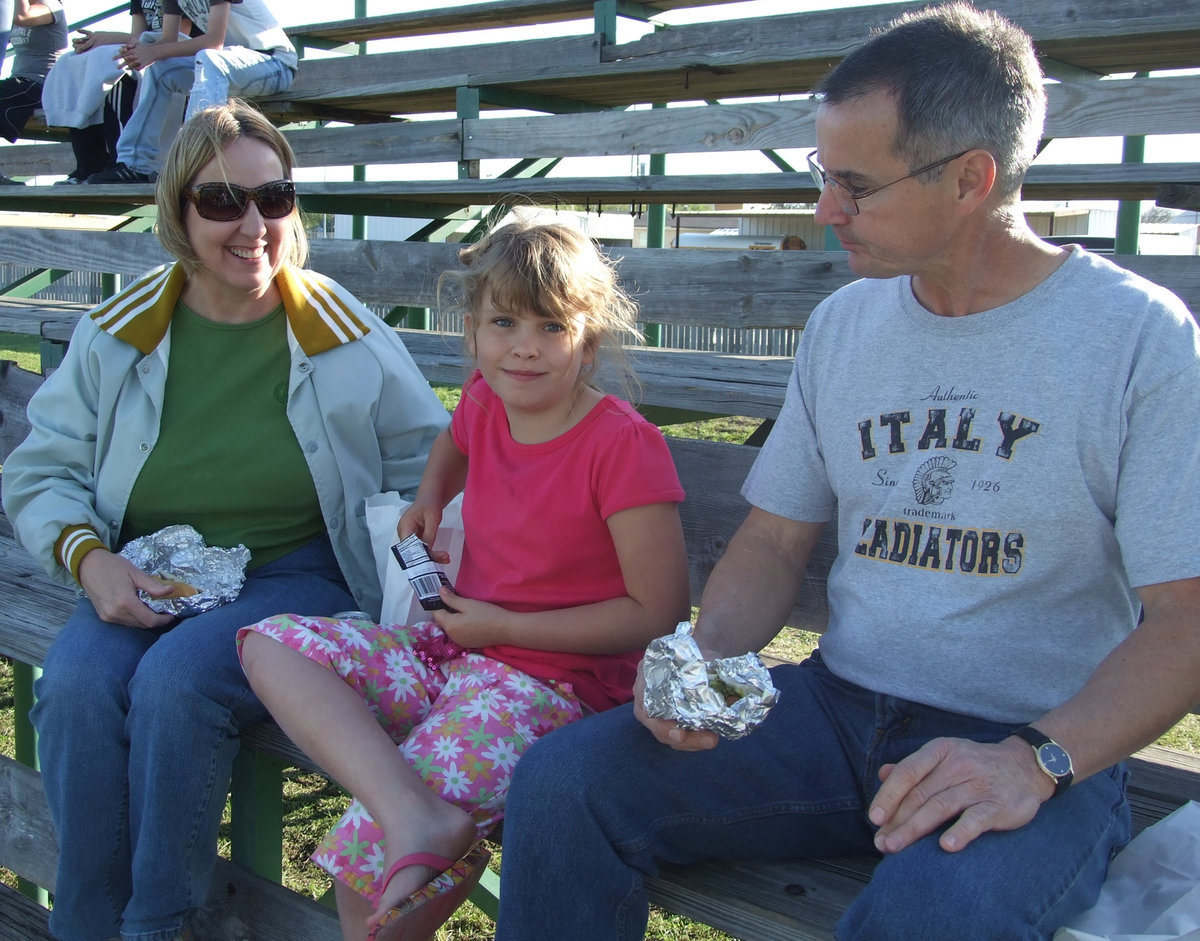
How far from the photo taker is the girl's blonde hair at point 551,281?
1.97m

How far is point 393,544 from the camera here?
2275 millimetres

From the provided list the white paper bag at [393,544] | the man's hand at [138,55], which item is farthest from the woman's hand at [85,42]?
the white paper bag at [393,544]

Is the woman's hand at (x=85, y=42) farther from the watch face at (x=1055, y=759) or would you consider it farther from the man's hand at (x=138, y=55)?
the watch face at (x=1055, y=759)

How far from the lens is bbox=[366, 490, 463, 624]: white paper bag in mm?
2293

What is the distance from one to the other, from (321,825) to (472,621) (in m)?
1.79

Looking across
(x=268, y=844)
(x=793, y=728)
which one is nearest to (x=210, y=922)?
(x=268, y=844)

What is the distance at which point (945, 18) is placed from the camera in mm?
1648

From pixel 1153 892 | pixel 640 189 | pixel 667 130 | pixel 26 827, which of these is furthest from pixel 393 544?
pixel 667 130

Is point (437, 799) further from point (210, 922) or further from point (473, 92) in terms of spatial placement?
point (473, 92)

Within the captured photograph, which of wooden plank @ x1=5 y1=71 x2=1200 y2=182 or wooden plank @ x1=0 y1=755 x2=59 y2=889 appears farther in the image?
wooden plank @ x1=5 y1=71 x2=1200 y2=182

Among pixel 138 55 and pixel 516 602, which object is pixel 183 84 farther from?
pixel 516 602

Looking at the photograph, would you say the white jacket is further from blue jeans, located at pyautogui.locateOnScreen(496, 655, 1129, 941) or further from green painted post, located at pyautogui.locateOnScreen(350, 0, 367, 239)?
green painted post, located at pyautogui.locateOnScreen(350, 0, 367, 239)

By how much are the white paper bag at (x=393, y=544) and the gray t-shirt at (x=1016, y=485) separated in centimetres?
85

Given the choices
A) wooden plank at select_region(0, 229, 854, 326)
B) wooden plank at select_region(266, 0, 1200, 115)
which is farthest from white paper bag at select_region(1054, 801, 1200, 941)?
wooden plank at select_region(266, 0, 1200, 115)
